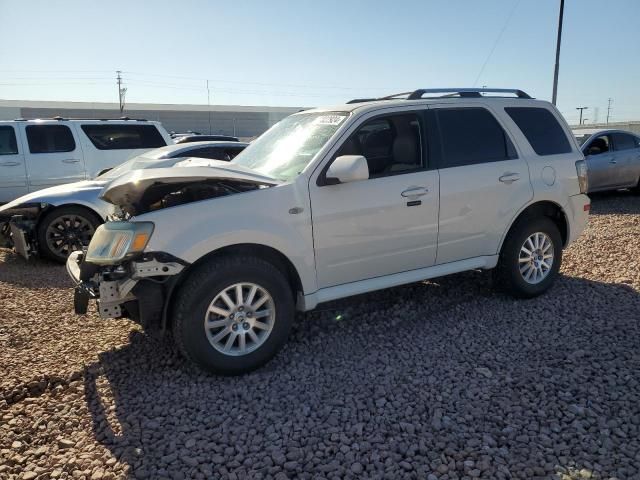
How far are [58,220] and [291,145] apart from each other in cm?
416

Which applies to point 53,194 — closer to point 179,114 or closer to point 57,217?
point 57,217

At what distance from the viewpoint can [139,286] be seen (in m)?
3.50

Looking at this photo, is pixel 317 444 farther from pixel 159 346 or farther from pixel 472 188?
pixel 472 188

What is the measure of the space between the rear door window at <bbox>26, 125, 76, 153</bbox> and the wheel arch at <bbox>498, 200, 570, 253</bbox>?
25.8ft

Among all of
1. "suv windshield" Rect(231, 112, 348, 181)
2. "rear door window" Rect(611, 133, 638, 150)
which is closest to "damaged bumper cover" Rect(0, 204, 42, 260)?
"suv windshield" Rect(231, 112, 348, 181)

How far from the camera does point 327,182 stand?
390 centimetres

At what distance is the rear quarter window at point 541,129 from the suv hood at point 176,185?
2.66 meters

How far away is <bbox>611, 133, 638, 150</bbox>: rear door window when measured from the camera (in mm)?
11188

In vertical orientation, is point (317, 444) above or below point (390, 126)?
below

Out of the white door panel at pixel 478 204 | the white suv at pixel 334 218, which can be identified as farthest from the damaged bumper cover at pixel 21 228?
the white door panel at pixel 478 204

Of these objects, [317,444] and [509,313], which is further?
[509,313]

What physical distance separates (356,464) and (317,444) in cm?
29

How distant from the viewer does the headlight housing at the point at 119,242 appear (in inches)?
135

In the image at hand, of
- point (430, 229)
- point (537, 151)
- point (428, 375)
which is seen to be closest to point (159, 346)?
point (428, 375)
